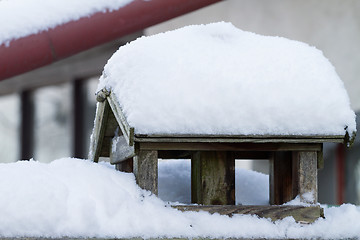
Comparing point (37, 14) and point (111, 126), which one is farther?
point (37, 14)

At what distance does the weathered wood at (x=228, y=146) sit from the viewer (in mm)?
1602

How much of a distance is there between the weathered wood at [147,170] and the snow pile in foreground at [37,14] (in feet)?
3.17

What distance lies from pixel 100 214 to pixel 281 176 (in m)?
0.59

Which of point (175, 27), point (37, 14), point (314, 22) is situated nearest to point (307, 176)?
point (37, 14)

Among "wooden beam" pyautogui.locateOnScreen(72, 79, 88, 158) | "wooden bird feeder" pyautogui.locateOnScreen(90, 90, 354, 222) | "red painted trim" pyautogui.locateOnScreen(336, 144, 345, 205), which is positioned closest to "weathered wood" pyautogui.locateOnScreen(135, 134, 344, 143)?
"wooden bird feeder" pyautogui.locateOnScreen(90, 90, 354, 222)

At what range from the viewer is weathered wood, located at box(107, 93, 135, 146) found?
5.04 feet

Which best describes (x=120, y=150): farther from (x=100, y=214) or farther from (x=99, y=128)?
(x=100, y=214)

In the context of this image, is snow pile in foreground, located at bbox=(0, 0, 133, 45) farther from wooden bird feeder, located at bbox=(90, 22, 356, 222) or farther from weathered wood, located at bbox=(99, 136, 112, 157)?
wooden bird feeder, located at bbox=(90, 22, 356, 222)

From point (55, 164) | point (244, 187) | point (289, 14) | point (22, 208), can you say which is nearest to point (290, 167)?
point (244, 187)

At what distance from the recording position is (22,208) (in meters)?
1.46

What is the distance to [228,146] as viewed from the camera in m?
1.64

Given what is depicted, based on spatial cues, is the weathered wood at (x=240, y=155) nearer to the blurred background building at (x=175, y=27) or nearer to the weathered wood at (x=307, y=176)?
the weathered wood at (x=307, y=176)

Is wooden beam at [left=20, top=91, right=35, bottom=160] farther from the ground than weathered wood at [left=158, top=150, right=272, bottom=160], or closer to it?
farther from the ground

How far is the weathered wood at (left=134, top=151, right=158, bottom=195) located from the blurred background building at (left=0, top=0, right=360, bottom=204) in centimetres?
264
